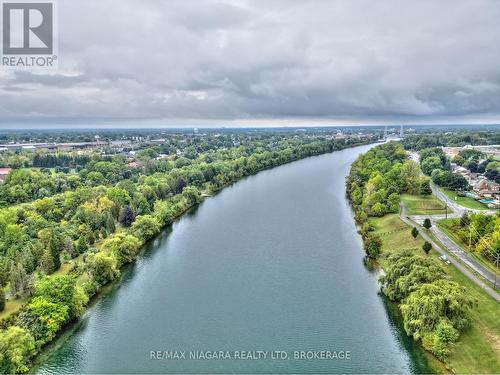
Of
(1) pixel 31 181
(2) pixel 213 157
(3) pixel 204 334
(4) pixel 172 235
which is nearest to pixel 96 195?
(4) pixel 172 235

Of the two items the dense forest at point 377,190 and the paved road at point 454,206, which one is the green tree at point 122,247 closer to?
the dense forest at point 377,190

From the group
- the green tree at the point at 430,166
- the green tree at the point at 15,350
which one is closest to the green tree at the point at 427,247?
the green tree at the point at 15,350

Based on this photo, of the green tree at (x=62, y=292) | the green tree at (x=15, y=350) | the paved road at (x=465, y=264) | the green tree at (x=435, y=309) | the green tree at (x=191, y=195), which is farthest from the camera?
the green tree at (x=191, y=195)

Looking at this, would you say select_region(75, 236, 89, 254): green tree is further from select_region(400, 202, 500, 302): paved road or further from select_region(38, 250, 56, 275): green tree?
select_region(400, 202, 500, 302): paved road

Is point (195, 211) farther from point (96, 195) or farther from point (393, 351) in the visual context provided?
point (393, 351)

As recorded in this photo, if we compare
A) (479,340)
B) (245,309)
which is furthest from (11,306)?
(479,340)

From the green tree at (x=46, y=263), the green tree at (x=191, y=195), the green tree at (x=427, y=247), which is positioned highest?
the green tree at (x=191, y=195)
